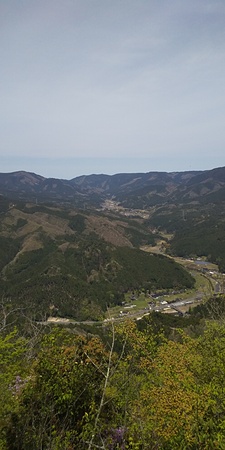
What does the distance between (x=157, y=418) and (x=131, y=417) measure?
3.02 metres

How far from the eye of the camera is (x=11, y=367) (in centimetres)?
1856

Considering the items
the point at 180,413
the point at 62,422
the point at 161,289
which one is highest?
the point at 180,413

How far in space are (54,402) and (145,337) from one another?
7634mm

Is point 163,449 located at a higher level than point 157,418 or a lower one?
lower

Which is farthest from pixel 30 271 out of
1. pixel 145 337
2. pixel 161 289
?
pixel 145 337

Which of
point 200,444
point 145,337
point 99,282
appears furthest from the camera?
point 99,282

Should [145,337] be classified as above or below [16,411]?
above

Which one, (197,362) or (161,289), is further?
(161,289)

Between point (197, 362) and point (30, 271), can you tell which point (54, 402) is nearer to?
point (197, 362)

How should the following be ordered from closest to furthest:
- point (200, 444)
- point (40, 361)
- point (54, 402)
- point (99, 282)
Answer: point (200, 444) < point (54, 402) < point (40, 361) < point (99, 282)

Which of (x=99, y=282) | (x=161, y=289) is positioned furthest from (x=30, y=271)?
(x=161, y=289)

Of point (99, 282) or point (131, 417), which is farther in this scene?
point (99, 282)

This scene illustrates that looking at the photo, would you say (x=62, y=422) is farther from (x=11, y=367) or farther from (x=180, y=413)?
(x=180, y=413)

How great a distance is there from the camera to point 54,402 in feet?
54.4
